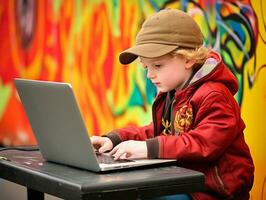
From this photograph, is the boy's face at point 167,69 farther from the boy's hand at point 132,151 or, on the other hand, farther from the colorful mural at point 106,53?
the colorful mural at point 106,53

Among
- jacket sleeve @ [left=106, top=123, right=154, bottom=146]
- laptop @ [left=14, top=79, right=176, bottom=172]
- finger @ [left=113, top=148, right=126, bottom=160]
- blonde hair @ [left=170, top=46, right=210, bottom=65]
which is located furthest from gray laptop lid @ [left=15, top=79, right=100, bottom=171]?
blonde hair @ [left=170, top=46, right=210, bottom=65]

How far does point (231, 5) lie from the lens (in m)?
2.50

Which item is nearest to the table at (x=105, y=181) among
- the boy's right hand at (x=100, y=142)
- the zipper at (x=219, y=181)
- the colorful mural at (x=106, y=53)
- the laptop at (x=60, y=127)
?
the laptop at (x=60, y=127)

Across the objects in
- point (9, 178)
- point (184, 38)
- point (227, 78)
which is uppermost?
point (184, 38)

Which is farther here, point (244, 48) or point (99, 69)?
point (99, 69)

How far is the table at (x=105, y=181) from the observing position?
1.45 meters

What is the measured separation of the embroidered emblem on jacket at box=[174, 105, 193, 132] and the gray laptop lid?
401 millimetres

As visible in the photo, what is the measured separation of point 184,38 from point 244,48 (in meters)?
0.54

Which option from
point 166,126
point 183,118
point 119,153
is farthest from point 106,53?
point 119,153

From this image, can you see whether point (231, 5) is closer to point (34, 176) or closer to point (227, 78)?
point (227, 78)

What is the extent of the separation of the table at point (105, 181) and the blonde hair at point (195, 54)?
0.44 m

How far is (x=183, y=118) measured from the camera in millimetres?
1935

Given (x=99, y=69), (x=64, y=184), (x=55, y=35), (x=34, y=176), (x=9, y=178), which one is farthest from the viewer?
(x=55, y=35)

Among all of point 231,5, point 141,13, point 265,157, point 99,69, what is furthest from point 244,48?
point 99,69
